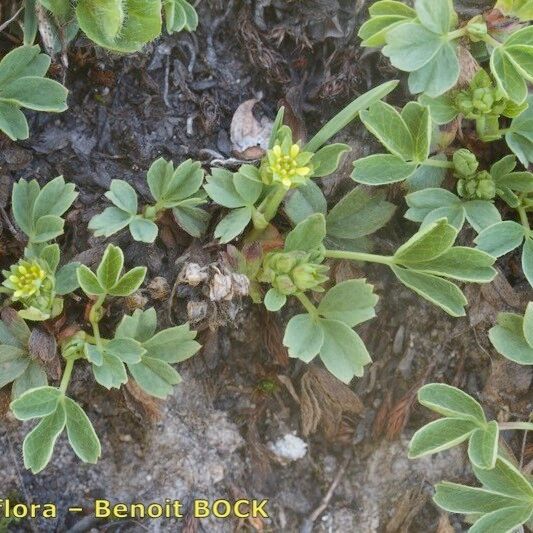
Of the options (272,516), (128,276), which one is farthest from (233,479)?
(128,276)

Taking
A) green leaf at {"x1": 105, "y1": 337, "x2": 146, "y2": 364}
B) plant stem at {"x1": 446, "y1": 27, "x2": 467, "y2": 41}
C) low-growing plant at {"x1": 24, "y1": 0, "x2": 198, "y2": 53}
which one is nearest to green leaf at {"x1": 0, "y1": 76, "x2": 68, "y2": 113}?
low-growing plant at {"x1": 24, "y1": 0, "x2": 198, "y2": 53}

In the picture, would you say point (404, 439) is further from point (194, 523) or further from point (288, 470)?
point (194, 523)

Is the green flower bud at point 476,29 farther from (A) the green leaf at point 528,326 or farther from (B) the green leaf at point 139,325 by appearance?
(B) the green leaf at point 139,325

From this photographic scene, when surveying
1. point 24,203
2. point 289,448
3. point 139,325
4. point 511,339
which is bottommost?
point 289,448

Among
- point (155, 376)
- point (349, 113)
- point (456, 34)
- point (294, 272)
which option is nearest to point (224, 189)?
point (294, 272)

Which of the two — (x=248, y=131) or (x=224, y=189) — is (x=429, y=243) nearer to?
(x=224, y=189)

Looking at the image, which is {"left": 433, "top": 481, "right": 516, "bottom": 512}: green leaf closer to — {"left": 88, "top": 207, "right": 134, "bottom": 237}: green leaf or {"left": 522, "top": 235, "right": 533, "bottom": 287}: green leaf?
{"left": 522, "top": 235, "right": 533, "bottom": 287}: green leaf

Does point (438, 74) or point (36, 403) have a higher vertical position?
point (438, 74)
